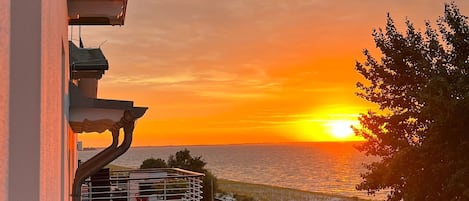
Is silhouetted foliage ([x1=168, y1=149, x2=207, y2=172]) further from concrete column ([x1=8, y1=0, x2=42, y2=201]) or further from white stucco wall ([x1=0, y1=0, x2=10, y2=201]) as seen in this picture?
white stucco wall ([x1=0, y1=0, x2=10, y2=201])

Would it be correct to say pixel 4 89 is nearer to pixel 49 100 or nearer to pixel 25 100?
pixel 25 100

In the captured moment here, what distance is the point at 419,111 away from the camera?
16719mm

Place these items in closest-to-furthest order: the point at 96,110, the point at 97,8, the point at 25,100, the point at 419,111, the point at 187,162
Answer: the point at 25,100 < the point at 96,110 < the point at 97,8 < the point at 419,111 < the point at 187,162

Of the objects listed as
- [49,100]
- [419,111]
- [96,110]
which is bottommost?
[49,100]

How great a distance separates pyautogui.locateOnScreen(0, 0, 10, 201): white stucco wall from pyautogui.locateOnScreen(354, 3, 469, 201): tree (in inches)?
563

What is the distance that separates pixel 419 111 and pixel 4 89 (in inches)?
636

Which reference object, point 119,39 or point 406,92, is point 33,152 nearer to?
point 119,39

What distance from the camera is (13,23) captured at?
1809mm

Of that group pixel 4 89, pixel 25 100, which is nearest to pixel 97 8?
pixel 25 100

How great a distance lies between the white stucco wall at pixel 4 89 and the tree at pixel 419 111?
14.3 meters

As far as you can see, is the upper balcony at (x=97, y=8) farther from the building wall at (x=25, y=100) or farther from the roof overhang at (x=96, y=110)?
the building wall at (x=25, y=100)

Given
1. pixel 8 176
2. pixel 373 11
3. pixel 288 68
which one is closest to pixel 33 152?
pixel 8 176

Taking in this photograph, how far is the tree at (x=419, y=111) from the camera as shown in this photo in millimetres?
15391

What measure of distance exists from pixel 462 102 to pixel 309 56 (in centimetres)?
792
